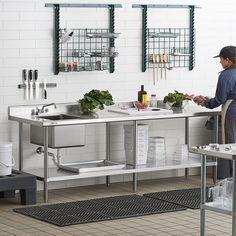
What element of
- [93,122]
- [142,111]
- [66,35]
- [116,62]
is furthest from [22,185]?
[116,62]

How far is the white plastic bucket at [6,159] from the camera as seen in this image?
383 inches

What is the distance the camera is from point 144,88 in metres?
11.4

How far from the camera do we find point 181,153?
36.5ft

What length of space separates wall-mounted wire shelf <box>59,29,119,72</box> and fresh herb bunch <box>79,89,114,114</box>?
Answer: 14.9 inches

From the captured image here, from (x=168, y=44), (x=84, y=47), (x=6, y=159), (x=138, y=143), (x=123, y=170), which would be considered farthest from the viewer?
(x=168, y=44)

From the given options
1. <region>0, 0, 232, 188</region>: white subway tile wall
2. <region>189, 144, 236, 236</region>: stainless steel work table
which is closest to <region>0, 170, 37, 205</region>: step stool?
<region>0, 0, 232, 188</region>: white subway tile wall

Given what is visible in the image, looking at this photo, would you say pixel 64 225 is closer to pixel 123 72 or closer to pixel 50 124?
pixel 50 124

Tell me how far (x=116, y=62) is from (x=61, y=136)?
142 cm

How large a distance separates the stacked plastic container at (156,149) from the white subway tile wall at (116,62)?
398 mm

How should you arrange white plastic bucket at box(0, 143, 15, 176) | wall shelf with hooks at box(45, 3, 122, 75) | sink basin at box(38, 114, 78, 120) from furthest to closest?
wall shelf with hooks at box(45, 3, 122, 75), sink basin at box(38, 114, 78, 120), white plastic bucket at box(0, 143, 15, 176)

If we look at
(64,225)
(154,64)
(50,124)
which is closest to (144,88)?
(154,64)

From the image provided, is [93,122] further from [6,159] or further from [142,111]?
[6,159]

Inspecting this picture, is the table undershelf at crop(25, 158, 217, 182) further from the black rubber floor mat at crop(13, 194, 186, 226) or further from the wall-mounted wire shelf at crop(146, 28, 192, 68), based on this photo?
the wall-mounted wire shelf at crop(146, 28, 192, 68)

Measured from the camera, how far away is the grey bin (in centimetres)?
1012
